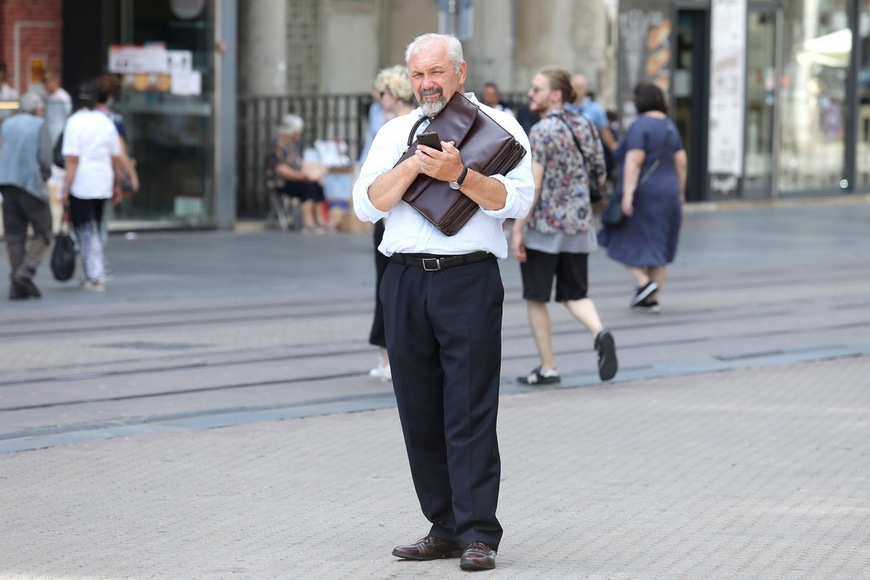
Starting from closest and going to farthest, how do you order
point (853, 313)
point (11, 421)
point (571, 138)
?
point (11, 421) → point (571, 138) → point (853, 313)

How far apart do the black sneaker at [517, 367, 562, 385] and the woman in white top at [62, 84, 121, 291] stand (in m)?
5.44

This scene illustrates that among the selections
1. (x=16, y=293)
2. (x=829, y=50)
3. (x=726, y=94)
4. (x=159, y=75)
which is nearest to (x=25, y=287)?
(x=16, y=293)

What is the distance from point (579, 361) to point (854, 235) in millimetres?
11433

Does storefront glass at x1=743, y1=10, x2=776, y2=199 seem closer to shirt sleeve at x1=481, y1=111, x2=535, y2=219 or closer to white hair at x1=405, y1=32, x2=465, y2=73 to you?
shirt sleeve at x1=481, y1=111, x2=535, y2=219

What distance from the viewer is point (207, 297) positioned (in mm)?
13945

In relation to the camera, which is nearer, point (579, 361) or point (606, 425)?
point (606, 425)

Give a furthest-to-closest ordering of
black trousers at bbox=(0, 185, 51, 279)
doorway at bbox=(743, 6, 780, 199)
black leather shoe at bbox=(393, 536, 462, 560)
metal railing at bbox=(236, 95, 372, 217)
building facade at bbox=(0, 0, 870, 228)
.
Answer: doorway at bbox=(743, 6, 780, 199)
metal railing at bbox=(236, 95, 372, 217)
building facade at bbox=(0, 0, 870, 228)
black trousers at bbox=(0, 185, 51, 279)
black leather shoe at bbox=(393, 536, 462, 560)

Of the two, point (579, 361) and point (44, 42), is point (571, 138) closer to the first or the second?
point (579, 361)

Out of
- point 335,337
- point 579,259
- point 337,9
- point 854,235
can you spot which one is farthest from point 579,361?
point 337,9

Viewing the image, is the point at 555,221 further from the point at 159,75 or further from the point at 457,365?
the point at 159,75

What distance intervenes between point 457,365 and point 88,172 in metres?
8.98

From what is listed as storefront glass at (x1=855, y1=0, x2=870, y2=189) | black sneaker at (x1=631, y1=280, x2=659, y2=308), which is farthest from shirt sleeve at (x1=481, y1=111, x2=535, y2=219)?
storefront glass at (x1=855, y1=0, x2=870, y2=189)

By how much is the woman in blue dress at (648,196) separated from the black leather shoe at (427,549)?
765 centimetres

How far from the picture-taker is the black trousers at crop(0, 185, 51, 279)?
13602 mm
